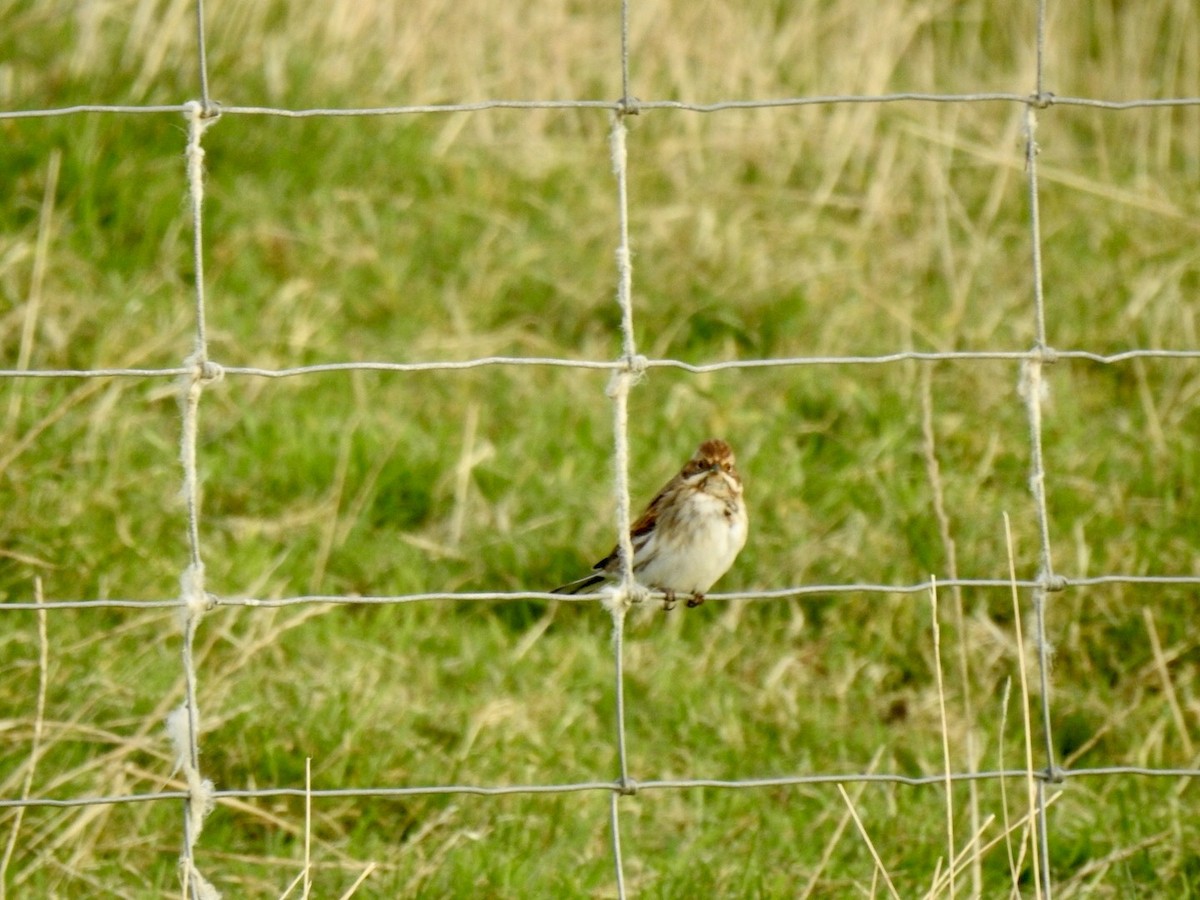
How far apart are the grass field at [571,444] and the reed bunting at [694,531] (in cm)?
47

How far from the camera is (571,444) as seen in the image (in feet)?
18.6

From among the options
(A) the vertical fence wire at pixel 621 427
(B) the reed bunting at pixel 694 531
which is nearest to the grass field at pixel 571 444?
(B) the reed bunting at pixel 694 531

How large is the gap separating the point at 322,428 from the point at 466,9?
2.71 meters

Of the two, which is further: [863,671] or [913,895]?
[863,671]

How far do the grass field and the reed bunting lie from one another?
47cm

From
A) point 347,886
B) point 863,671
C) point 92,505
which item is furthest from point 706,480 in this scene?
point 92,505

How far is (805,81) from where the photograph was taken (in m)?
7.78

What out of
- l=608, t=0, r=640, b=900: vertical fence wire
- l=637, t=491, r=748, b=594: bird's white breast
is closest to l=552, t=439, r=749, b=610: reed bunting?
l=637, t=491, r=748, b=594: bird's white breast

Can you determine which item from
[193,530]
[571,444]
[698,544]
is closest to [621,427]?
[193,530]

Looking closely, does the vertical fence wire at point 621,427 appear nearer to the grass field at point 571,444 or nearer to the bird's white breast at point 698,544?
the grass field at point 571,444

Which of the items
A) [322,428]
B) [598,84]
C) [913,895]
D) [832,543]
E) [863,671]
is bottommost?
[913,895]

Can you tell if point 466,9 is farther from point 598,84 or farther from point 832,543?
point 832,543

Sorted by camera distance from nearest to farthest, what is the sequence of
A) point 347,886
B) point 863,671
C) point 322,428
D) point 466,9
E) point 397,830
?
point 347,886
point 397,830
point 863,671
point 322,428
point 466,9

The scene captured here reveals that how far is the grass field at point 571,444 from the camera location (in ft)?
13.9
